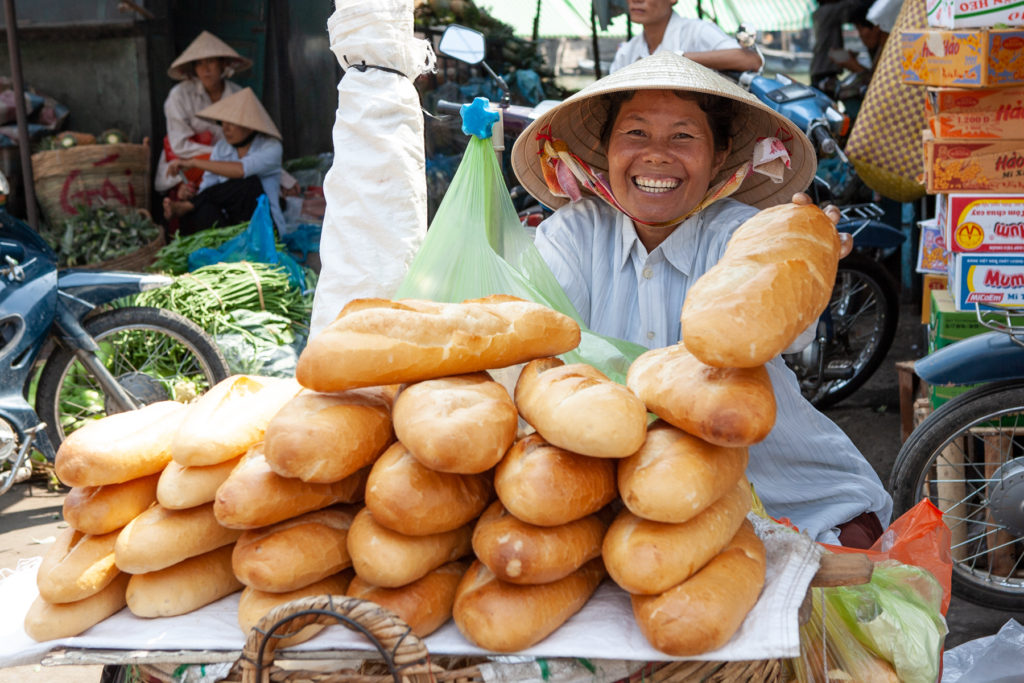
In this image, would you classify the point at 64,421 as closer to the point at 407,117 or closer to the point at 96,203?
the point at 96,203

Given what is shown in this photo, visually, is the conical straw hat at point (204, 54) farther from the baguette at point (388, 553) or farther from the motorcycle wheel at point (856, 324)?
the baguette at point (388, 553)

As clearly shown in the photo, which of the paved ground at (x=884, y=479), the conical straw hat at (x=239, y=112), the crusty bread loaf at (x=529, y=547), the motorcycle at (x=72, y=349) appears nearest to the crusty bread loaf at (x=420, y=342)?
the crusty bread loaf at (x=529, y=547)

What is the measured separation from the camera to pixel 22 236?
439 cm

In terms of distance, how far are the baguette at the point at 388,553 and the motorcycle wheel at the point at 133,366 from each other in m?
3.27

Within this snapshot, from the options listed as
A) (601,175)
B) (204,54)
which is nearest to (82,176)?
(204,54)

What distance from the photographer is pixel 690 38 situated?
15.6ft

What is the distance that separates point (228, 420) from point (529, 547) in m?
0.53

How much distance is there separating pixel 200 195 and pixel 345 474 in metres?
5.52

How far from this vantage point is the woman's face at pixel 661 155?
2195 millimetres

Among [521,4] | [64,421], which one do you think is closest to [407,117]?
[64,421]

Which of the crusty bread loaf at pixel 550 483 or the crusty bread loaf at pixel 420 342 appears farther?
the crusty bread loaf at pixel 420 342

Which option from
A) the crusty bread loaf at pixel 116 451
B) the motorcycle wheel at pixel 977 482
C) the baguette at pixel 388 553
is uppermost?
the crusty bread loaf at pixel 116 451

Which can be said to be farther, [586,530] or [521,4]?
[521,4]

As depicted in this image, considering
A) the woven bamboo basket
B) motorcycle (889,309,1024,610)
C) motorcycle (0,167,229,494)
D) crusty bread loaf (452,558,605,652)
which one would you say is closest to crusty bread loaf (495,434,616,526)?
crusty bread loaf (452,558,605,652)
